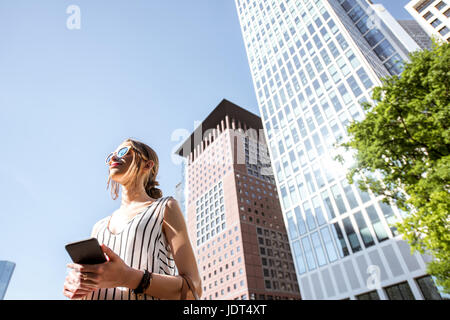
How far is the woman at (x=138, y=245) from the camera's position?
144cm

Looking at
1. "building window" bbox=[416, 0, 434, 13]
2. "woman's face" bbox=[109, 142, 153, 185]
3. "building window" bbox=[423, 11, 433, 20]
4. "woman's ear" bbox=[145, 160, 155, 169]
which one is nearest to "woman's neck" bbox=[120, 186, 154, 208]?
"woman's face" bbox=[109, 142, 153, 185]

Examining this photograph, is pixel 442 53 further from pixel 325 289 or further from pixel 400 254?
pixel 325 289

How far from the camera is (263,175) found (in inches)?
3720

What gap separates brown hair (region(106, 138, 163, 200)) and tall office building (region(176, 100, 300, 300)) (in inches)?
2733

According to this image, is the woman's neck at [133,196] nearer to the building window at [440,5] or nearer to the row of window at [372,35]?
the row of window at [372,35]

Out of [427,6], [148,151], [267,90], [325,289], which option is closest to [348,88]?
[267,90]

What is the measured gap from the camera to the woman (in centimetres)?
144

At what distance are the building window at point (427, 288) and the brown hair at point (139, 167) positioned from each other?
31264 mm

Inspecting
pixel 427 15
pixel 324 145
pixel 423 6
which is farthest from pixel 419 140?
pixel 423 6

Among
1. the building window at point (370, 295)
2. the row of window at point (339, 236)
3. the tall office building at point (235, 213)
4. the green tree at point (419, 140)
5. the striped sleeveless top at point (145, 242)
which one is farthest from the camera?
the tall office building at point (235, 213)

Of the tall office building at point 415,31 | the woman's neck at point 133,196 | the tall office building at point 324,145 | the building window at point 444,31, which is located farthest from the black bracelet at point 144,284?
the tall office building at point 415,31

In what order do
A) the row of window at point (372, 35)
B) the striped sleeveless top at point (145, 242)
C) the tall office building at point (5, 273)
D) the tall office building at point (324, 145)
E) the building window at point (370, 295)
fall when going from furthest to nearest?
1. the tall office building at point (5, 273)
2. the row of window at point (372, 35)
3. the tall office building at point (324, 145)
4. the building window at point (370, 295)
5. the striped sleeveless top at point (145, 242)

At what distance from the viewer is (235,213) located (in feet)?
254
